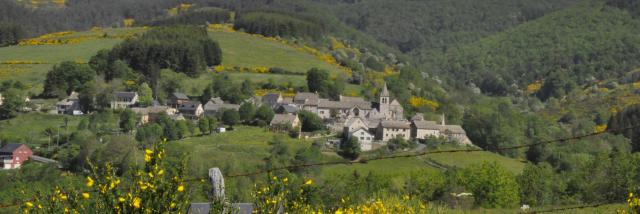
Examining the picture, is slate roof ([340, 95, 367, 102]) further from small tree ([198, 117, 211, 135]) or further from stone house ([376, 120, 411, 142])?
small tree ([198, 117, 211, 135])

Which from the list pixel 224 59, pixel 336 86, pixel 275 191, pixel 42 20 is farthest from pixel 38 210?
pixel 42 20

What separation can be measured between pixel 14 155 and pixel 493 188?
131 feet

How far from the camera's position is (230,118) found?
273 feet

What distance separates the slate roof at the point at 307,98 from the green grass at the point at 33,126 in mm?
23333

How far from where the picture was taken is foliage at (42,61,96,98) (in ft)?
312

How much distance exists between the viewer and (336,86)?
338 feet

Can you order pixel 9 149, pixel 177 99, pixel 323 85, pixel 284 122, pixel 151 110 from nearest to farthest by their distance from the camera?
pixel 9 149 < pixel 284 122 < pixel 151 110 < pixel 177 99 < pixel 323 85

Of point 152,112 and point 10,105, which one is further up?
point 10,105

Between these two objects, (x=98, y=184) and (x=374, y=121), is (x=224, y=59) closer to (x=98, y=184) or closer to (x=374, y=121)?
(x=374, y=121)

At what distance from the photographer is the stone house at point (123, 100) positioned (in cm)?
9100

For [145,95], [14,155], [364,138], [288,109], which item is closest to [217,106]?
[288,109]

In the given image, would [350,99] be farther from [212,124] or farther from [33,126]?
[33,126]

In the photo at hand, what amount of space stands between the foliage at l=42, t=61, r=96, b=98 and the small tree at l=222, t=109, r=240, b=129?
21.6 metres

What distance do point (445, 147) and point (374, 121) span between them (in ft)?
31.5
